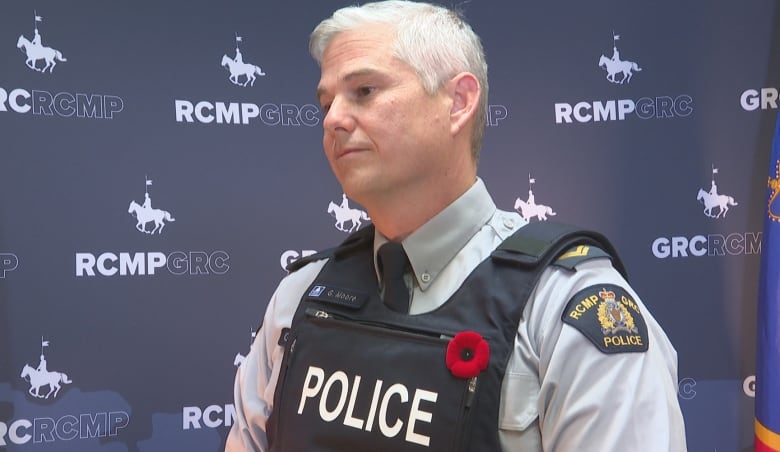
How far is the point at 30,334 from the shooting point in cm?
218

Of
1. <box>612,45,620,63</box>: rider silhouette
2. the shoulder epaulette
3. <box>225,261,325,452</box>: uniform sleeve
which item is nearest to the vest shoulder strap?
the shoulder epaulette

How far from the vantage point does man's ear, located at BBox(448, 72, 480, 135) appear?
4.35 feet

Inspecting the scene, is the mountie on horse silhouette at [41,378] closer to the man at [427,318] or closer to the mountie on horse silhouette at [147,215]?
the mountie on horse silhouette at [147,215]

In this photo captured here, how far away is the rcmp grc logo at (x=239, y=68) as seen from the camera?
2.49m

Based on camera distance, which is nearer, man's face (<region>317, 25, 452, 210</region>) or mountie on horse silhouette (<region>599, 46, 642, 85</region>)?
man's face (<region>317, 25, 452, 210</region>)

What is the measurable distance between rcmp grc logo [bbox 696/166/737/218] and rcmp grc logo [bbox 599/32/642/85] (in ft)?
1.54

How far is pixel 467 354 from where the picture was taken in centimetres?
108

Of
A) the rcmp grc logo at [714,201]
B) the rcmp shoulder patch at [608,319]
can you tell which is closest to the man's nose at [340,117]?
the rcmp shoulder patch at [608,319]

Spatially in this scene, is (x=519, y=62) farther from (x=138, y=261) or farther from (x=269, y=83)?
(x=138, y=261)

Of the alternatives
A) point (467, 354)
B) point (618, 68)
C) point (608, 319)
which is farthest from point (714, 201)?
point (467, 354)

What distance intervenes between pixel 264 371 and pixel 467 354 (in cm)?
59

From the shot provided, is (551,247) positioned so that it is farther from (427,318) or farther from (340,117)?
(340,117)

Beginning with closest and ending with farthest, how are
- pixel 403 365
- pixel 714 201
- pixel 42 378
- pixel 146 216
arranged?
pixel 403 365, pixel 42 378, pixel 146 216, pixel 714 201

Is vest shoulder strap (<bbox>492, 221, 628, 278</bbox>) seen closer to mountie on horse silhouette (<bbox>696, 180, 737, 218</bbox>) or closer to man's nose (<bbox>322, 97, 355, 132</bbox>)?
man's nose (<bbox>322, 97, 355, 132</bbox>)
